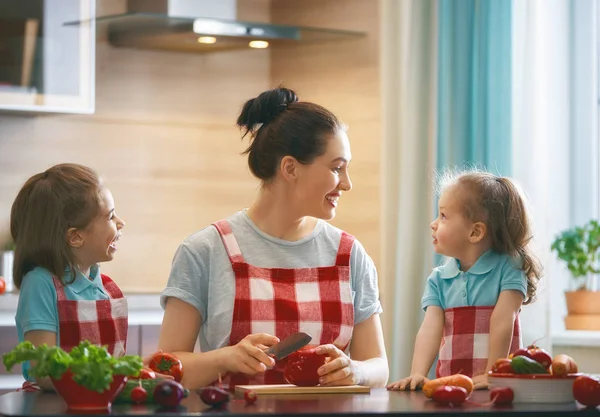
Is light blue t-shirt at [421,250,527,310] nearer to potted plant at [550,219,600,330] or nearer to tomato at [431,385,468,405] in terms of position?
tomato at [431,385,468,405]

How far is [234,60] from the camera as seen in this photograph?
186 inches

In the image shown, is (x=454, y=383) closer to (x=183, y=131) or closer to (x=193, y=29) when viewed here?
(x=193, y=29)

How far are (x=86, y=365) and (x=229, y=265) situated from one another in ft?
2.42

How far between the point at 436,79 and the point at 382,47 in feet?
1.07

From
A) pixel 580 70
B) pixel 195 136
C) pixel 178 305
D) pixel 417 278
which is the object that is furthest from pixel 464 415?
pixel 195 136

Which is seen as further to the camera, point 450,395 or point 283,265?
point 283,265

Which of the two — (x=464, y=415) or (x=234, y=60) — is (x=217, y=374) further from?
(x=234, y=60)

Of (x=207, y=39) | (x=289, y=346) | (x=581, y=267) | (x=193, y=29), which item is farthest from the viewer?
(x=207, y=39)

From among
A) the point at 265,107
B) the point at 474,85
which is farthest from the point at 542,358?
the point at 474,85

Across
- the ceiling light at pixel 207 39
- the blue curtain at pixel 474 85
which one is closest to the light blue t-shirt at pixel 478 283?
the blue curtain at pixel 474 85

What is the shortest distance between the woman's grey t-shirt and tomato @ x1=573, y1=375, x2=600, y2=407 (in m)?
0.74

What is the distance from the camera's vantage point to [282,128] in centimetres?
250

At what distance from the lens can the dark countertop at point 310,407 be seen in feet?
5.45

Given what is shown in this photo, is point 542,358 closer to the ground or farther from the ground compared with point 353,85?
closer to the ground
